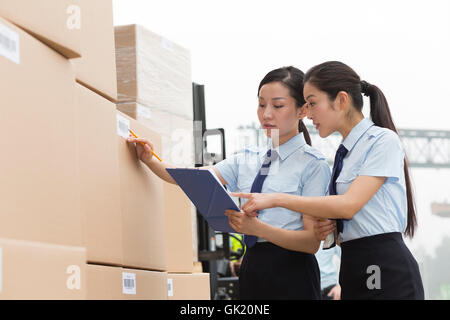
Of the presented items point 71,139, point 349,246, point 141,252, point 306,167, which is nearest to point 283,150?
point 306,167

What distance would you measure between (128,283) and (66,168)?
1.74 feet

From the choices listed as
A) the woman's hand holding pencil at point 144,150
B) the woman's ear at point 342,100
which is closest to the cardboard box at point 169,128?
the woman's hand holding pencil at point 144,150

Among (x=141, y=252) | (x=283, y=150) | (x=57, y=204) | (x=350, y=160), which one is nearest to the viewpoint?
(x=57, y=204)

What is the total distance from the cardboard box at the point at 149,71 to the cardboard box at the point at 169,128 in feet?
0.08

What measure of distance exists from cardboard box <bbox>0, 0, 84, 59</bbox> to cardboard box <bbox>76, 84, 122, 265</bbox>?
235 mm

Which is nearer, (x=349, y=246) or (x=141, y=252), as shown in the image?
(x=349, y=246)

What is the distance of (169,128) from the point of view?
2.23 metres

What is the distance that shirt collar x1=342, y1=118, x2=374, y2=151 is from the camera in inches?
57.3

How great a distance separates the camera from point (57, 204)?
97cm

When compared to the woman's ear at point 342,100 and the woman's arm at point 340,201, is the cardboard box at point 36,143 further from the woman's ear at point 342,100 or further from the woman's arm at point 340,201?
the woman's ear at point 342,100

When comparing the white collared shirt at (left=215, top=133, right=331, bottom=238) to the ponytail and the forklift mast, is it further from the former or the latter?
the forklift mast

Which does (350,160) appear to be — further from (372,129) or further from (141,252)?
(141,252)

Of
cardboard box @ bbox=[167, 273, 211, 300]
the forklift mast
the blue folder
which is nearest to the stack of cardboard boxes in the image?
the blue folder

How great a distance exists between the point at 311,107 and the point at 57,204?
80 cm
